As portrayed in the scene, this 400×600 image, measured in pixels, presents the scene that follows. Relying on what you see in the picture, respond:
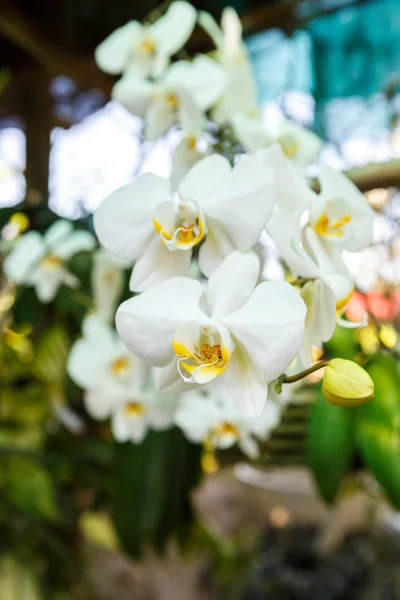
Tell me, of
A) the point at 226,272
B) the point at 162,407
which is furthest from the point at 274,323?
the point at 162,407

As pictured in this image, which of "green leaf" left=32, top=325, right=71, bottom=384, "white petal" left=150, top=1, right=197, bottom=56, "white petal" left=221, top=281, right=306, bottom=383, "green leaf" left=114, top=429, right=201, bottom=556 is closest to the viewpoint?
"white petal" left=221, top=281, right=306, bottom=383

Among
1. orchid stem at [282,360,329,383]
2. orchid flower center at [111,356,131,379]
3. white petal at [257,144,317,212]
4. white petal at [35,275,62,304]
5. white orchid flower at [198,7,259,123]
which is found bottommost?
orchid flower center at [111,356,131,379]

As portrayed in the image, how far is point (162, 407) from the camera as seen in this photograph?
0.47 m

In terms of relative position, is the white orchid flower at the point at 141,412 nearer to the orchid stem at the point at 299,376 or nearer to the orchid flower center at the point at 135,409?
the orchid flower center at the point at 135,409

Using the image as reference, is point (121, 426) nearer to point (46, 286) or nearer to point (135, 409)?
point (135, 409)

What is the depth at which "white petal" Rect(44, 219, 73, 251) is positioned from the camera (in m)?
0.54

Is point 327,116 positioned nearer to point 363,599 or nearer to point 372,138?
point 372,138

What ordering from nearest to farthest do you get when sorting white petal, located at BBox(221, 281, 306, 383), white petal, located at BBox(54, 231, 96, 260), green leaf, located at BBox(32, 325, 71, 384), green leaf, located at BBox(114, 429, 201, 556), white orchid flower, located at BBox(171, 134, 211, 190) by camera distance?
white petal, located at BBox(221, 281, 306, 383) → white orchid flower, located at BBox(171, 134, 211, 190) → white petal, located at BBox(54, 231, 96, 260) → green leaf, located at BBox(114, 429, 201, 556) → green leaf, located at BBox(32, 325, 71, 384)

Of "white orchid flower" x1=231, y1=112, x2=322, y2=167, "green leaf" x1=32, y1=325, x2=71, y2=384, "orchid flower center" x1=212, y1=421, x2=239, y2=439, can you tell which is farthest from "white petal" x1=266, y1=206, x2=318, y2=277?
"green leaf" x1=32, y1=325, x2=71, y2=384

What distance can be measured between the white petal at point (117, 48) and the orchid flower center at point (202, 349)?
0.36 metres

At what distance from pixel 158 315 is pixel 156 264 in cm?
5

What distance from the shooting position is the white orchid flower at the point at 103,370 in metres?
0.48

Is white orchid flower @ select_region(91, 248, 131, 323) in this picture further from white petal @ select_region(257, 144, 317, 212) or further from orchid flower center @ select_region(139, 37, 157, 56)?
white petal @ select_region(257, 144, 317, 212)

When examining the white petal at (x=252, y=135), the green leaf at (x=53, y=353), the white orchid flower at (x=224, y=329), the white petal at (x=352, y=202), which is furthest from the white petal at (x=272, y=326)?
the green leaf at (x=53, y=353)
